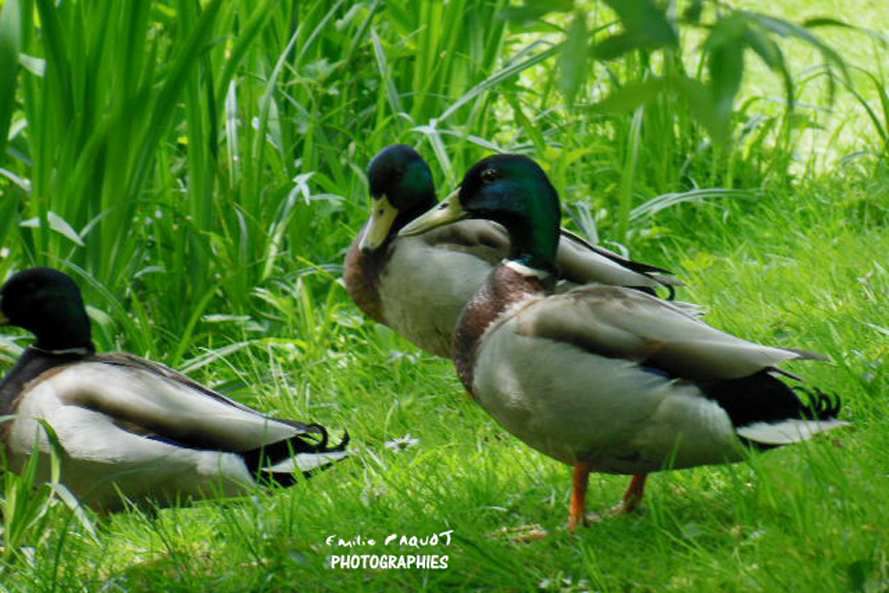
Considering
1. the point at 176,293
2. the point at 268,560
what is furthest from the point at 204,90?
the point at 268,560

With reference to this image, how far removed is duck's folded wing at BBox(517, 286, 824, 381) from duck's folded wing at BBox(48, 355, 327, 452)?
0.89 meters

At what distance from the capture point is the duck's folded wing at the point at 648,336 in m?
3.29

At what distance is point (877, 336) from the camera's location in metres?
4.27

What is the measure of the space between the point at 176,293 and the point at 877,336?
2.39m

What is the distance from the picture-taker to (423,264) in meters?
4.90

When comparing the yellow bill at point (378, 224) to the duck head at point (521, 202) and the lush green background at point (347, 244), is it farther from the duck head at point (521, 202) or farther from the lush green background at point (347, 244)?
the duck head at point (521, 202)

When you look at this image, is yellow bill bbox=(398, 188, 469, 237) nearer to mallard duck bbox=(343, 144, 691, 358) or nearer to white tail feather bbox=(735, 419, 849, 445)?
mallard duck bbox=(343, 144, 691, 358)

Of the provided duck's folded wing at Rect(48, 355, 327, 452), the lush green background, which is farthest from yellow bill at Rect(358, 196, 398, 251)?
duck's folded wing at Rect(48, 355, 327, 452)

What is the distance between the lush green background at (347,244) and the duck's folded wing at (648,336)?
23 centimetres

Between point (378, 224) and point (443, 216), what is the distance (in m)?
0.89

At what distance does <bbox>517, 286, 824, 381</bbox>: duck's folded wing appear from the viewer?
130 inches

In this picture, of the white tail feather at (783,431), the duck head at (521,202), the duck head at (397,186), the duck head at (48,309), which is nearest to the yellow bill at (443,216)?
the duck head at (521,202)

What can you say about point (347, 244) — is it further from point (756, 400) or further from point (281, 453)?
point (756, 400)

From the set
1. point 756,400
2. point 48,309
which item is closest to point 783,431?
point 756,400
